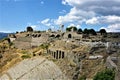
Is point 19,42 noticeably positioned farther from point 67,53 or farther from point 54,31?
point 67,53

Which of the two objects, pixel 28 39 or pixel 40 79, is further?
pixel 28 39

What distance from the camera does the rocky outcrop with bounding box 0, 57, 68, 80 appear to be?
17.2 feet

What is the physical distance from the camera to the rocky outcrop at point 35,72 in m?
5.25

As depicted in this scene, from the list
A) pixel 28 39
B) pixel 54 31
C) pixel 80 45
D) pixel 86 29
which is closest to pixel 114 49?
pixel 80 45

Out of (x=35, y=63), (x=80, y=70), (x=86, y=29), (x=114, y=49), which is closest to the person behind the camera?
(x=35, y=63)

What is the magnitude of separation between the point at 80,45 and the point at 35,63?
63476 millimetres

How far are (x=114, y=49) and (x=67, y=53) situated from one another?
32.9 feet

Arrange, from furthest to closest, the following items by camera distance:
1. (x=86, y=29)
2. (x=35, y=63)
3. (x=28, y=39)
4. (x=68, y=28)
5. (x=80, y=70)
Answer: (x=68, y=28), (x=86, y=29), (x=28, y=39), (x=80, y=70), (x=35, y=63)

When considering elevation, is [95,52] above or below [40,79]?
below

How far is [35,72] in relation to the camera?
5.29m

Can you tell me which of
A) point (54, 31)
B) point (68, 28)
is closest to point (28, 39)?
point (54, 31)

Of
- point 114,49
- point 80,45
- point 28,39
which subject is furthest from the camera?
point 28,39

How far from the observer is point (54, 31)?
117m

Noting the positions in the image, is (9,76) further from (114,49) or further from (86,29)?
(86,29)
